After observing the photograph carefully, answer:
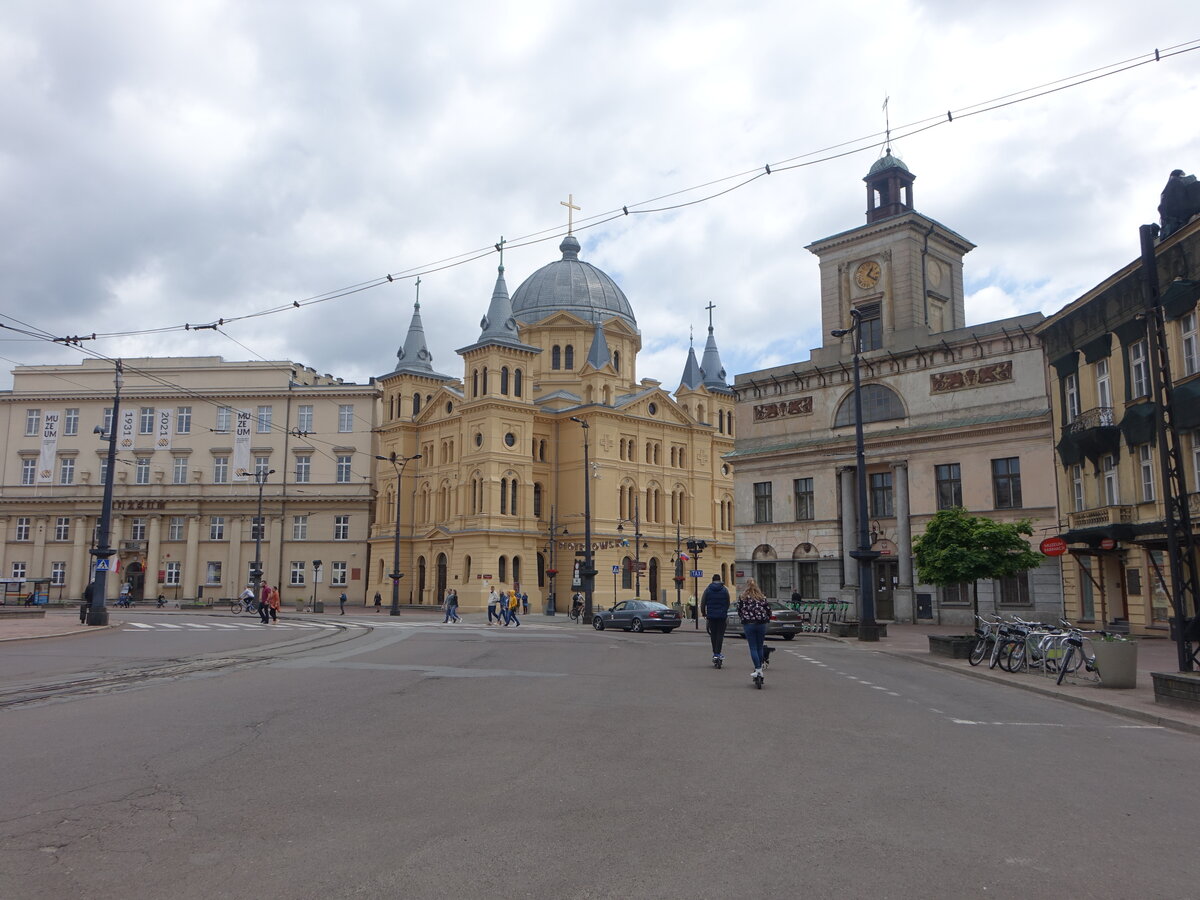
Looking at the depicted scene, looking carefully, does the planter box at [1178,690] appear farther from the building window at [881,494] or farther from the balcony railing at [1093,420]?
the building window at [881,494]

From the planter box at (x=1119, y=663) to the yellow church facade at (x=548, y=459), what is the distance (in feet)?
137

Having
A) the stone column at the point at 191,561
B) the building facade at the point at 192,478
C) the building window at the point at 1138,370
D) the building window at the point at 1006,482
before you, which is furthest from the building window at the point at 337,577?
the building window at the point at 1138,370

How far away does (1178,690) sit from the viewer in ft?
39.9

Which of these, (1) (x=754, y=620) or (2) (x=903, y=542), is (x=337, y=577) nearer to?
(2) (x=903, y=542)

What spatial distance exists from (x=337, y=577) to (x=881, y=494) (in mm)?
43584

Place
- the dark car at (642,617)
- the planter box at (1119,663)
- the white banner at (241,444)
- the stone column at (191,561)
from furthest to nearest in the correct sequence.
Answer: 1. the white banner at (241,444)
2. the stone column at (191,561)
3. the dark car at (642,617)
4. the planter box at (1119,663)

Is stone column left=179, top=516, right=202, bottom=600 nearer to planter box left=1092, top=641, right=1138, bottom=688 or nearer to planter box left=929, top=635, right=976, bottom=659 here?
planter box left=929, top=635, right=976, bottom=659

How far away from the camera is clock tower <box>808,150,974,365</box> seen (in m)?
42.6

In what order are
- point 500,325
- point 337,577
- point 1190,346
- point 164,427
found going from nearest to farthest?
point 1190,346 < point 500,325 < point 337,577 < point 164,427

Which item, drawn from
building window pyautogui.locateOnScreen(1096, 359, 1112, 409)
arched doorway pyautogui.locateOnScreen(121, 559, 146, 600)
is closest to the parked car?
building window pyautogui.locateOnScreen(1096, 359, 1112, 409)

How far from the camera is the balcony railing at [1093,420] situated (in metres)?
28.4

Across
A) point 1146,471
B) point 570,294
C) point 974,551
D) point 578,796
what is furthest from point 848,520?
point 570,294

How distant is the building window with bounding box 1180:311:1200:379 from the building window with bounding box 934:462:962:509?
13162mm

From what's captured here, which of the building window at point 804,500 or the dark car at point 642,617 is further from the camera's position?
the building window at point 804,500
